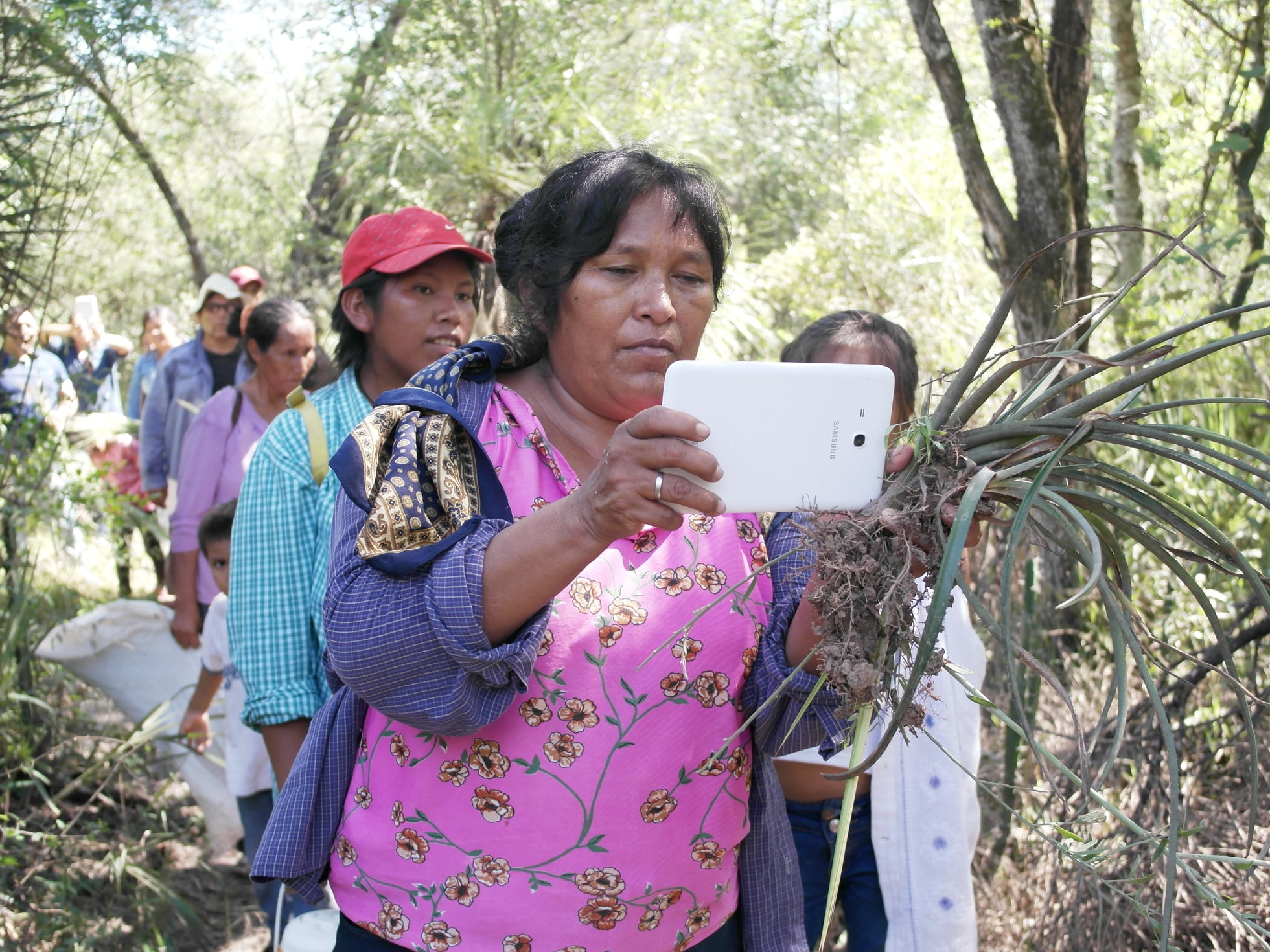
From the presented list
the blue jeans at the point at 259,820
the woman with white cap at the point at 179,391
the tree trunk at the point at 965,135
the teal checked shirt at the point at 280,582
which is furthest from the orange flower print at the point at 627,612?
the woman with white cap at the point at 179,391

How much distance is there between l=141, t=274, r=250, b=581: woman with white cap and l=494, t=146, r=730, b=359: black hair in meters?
3.60

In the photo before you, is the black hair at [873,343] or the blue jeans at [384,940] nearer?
the blue jeans at [384,940]

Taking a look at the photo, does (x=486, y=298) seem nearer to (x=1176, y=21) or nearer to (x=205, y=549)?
(x=205, y=549)

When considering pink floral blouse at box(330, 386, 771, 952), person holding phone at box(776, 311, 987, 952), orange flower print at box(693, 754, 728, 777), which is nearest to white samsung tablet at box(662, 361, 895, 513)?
pink floral blouse at box(330, 386, 771, 952)

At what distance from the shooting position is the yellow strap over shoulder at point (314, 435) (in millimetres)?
2121

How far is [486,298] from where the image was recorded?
4.52 metres

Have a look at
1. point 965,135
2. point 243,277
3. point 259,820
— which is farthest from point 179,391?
point 965,135

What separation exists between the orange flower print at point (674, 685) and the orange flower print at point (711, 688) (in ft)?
0.06

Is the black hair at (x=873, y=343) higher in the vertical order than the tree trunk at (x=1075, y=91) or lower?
lower

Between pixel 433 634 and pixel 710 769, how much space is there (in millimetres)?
454

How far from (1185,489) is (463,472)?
10.1 feet

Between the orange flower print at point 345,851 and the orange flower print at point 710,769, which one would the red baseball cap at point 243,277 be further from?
the orange flower print at point 710,769

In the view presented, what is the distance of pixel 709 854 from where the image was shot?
59.9 inches

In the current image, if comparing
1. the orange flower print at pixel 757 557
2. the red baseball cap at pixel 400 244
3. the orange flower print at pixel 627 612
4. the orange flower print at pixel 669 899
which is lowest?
the orange flower print at pixel 669 899
